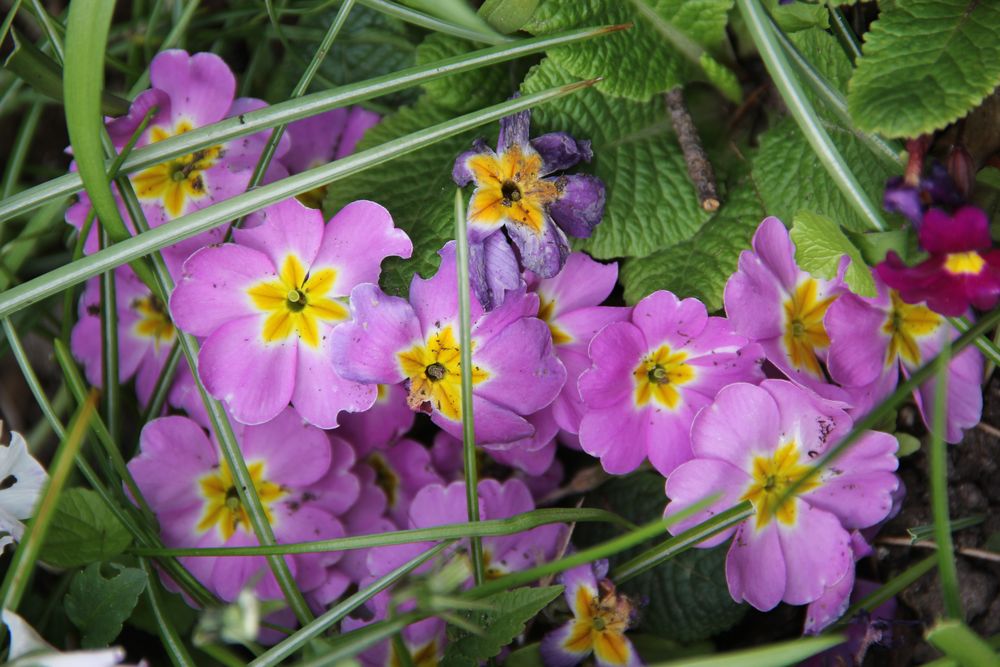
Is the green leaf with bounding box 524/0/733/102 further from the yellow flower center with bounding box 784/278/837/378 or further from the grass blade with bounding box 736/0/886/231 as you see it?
the yellow flower center with bounding box 784/278/837/378

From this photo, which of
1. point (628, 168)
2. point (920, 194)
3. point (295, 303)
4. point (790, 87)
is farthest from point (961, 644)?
point (295, 303)

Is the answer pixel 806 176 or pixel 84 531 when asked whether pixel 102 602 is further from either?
pixel 806 176

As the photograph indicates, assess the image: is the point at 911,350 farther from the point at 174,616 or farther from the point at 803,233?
the point at 174,616

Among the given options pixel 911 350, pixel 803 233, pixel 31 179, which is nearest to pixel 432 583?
pixel 803 233

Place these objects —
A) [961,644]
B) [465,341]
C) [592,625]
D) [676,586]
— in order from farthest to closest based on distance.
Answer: [676,586], [592,625], [465,341], [961,644]

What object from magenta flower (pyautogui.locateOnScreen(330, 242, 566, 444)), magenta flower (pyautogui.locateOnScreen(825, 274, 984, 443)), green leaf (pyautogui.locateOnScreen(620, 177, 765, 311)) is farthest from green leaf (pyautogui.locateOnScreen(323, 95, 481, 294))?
magenta flower (pyautogui.locateOnScreen(825, 274, 984, 443))

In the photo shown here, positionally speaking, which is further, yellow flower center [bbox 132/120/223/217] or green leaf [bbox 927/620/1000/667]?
yellow flower center [bbox 132/120/223/217]

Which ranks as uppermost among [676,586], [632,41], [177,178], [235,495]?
[177,178]
